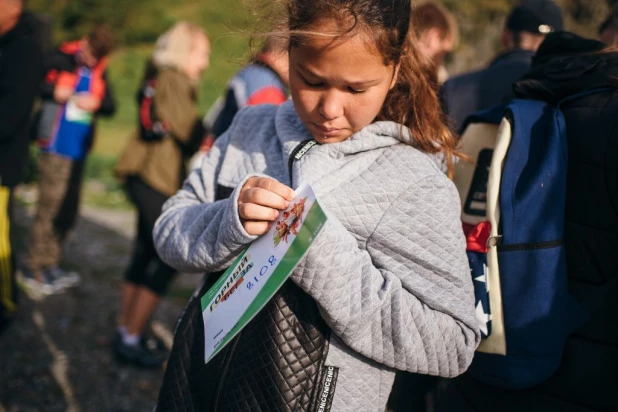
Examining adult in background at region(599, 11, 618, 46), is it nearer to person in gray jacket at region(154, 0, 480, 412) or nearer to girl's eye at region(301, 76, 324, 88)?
person in gray jacket at region(154, 0, 480, 412)

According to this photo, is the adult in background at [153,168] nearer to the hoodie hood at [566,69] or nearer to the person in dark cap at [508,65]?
the person in dark cap at [508,65]

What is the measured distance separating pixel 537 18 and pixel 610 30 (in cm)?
99

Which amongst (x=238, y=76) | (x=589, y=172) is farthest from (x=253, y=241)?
(x=238, y=76)

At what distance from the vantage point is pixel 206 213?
1430 mm

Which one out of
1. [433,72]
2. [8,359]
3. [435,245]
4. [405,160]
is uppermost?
[433,72]

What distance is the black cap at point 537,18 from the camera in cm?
339

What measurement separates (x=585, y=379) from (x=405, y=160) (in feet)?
2.47

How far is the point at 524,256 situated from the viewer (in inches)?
58.7

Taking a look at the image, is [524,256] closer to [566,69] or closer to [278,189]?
[566,69]

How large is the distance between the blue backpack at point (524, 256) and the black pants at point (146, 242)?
2.76m

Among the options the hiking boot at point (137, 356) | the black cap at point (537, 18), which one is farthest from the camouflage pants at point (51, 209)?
the black cap at point (537, 18)

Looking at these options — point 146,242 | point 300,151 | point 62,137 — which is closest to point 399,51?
point 300,151

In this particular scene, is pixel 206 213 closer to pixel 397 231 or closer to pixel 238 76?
pixel 397 231

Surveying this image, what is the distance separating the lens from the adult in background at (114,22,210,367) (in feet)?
12.9
